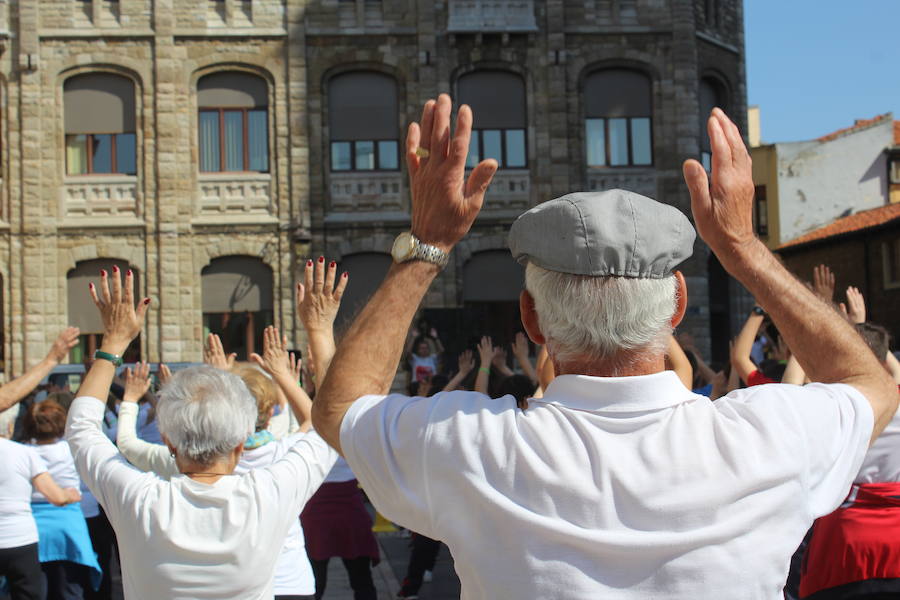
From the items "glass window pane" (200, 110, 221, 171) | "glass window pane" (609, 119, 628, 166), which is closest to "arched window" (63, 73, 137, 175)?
"glass window pane" (200, 110, 221, 171)

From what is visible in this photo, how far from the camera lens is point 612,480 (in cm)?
190

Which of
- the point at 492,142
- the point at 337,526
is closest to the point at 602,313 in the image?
the point at 337,526

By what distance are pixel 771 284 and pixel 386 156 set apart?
2070 cm

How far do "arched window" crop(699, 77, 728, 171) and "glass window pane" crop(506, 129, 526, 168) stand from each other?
13.5ft

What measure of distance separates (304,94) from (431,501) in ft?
68.5

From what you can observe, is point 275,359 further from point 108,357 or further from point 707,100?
point 707,100

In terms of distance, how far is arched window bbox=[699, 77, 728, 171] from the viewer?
77.7 ft

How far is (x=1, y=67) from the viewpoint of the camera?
21641mm

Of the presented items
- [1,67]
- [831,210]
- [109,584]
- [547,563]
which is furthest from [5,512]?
[831,210]

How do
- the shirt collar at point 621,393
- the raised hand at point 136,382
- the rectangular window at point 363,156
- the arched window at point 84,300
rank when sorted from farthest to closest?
the rectangular window at point 363,156 < the arched window at point 84,300 < the raised hand at point 136,382 < the shirt collar at point 621,393

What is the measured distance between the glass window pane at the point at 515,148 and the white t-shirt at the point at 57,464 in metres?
16.5

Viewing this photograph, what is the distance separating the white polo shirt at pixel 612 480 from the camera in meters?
1.89

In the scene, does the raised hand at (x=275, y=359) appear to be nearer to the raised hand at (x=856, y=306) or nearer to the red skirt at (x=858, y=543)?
the red skirt at (x=858, y=543)

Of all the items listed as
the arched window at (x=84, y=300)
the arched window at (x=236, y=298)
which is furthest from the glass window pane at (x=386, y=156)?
the arched window at (x=84, y=300)
